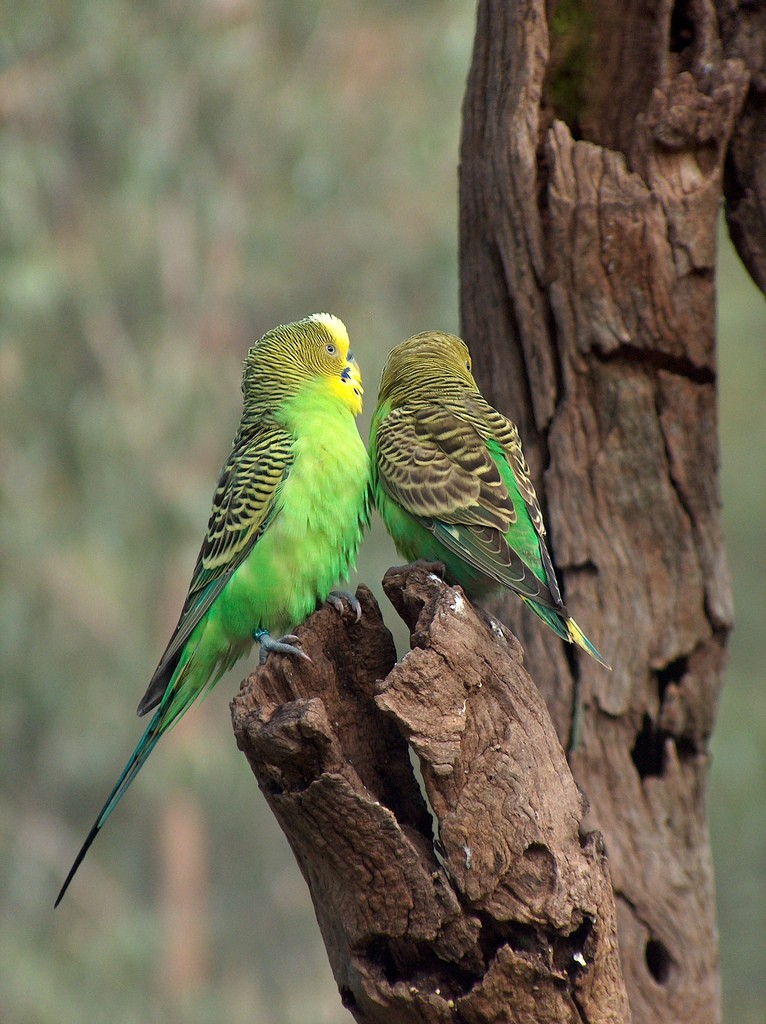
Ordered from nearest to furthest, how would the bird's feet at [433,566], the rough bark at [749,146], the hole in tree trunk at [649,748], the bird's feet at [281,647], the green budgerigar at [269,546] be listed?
the bird's feet at [281,647] → the bird's feet at [433,566] → the green budgerigar at [269,546] → the rough bark at [749,146] → the hole in tree trunk at [649,748]

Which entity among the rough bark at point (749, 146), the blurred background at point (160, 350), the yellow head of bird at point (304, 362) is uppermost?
the rough bark at point (749, 146)

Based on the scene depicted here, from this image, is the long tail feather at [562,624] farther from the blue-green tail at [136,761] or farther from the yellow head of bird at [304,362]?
the blue-green tail at [136,761]

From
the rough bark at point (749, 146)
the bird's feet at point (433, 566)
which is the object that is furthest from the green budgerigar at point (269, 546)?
the rough bark at point (749, 146)

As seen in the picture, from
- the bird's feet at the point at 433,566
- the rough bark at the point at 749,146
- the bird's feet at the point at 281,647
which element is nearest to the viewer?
the bird's feet at the point at 281,647

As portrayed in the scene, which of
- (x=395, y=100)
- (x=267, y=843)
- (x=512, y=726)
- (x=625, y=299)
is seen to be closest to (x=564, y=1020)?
(x=512, y=726)

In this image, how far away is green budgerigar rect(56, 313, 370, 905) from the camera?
2.81 meters

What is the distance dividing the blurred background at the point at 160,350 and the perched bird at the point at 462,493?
17.9 ft

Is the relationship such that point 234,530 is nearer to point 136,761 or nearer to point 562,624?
point 136,761

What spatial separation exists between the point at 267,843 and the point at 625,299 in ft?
33.4

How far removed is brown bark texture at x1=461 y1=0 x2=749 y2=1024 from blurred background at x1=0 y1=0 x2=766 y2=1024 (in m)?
5.22

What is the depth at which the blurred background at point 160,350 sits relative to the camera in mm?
8156

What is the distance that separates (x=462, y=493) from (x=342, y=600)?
1.24ft

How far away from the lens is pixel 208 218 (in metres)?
9.18

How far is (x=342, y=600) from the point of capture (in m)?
2.61
